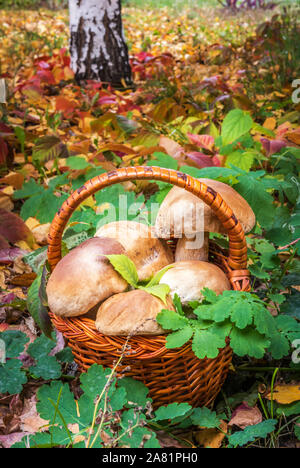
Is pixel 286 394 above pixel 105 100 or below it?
below

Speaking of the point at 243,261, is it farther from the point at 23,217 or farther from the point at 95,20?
the point at 95,20

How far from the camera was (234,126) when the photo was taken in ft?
7.40

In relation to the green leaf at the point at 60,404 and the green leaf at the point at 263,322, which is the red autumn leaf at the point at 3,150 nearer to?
the green leaf at the point at 60,404

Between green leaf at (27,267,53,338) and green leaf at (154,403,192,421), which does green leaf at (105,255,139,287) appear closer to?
green leaf at (27,267,53,338)

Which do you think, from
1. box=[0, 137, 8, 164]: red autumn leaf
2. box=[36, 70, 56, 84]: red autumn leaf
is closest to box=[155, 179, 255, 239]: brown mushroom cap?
box=[0, 137, 8, 164]: red autumn leaf

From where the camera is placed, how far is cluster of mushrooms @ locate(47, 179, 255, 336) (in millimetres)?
1171

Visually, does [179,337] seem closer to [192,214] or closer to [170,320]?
[170,320]

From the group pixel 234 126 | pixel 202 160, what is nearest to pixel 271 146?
pixel 234 126

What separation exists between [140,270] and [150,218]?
296mm

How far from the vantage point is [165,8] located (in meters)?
8.52

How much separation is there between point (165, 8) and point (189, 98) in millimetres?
6158

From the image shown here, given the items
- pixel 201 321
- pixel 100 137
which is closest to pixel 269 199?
pixel 201 321

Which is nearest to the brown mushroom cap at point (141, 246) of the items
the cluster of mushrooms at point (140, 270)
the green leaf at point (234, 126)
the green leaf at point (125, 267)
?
the cluster of mushrooms at point (140, 270)
